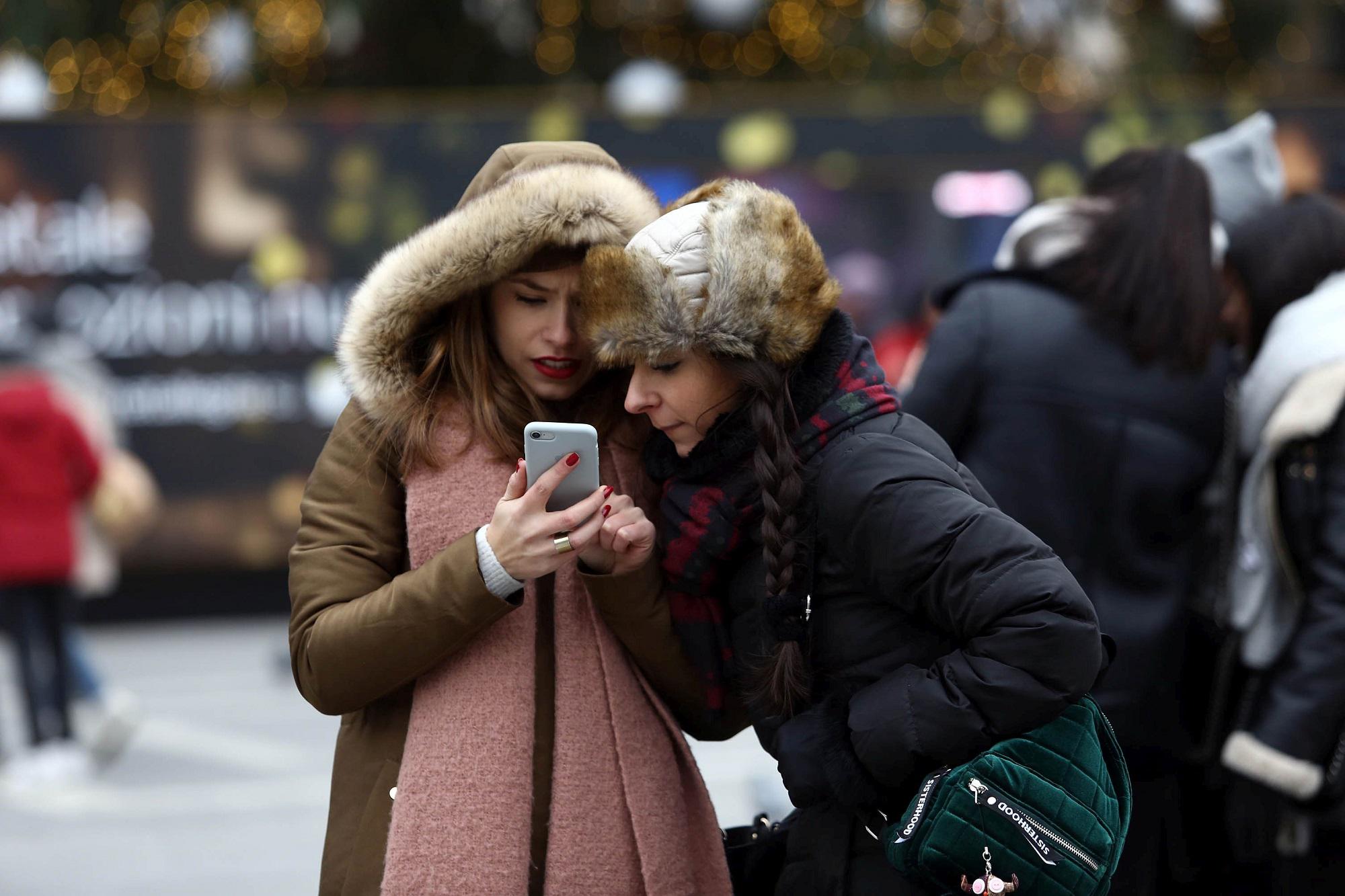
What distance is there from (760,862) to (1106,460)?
1231 millimetres

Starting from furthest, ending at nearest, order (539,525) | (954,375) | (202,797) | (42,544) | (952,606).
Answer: (42,544) < (202,797) < (954,375) < (539,525) < (952,606)

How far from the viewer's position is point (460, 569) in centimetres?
200

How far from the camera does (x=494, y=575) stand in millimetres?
1995

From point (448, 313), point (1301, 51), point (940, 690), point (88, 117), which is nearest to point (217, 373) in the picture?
point (88, 117)

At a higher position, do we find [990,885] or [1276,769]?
[990,885]

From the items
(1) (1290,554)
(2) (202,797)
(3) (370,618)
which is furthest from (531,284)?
(2) (202,797)

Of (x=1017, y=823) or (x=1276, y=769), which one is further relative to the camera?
(x=1276, y=769)

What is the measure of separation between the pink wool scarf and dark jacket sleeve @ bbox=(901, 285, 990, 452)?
1090 millimetres

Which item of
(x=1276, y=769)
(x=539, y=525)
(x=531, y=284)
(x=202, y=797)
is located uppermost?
(x=531, y=284)

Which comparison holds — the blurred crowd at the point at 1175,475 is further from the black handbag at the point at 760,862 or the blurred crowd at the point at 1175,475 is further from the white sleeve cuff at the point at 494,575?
the white sleeve cuff at the point at 494,575

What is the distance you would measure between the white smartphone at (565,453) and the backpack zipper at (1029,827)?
2.23 ft

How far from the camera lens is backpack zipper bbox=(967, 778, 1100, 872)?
73.5 inches

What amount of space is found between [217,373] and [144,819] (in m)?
3.73

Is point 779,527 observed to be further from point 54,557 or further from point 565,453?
point 54,557
